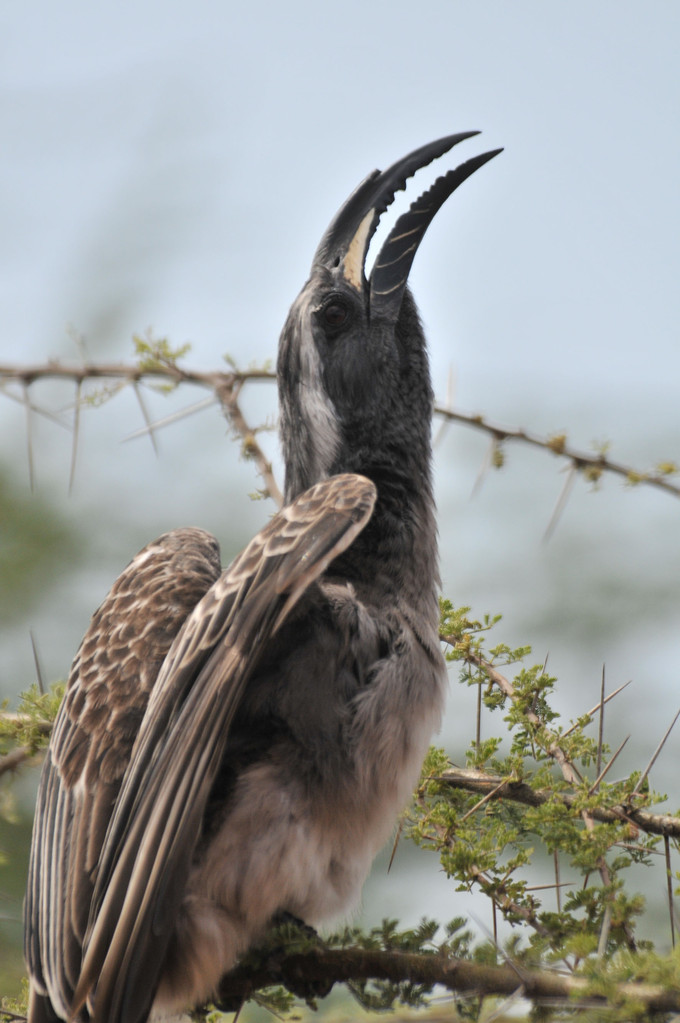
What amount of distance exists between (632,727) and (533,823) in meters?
5.89

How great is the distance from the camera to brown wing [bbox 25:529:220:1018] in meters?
2.49

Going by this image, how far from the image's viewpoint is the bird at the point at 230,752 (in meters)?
2.30

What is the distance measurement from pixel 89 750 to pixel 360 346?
5.19ft

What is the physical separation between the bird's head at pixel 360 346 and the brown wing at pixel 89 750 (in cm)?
60

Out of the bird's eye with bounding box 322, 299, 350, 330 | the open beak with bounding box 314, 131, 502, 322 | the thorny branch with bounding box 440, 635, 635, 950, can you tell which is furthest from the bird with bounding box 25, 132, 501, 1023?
the open beak with bounding box 314, 131, 502, 322

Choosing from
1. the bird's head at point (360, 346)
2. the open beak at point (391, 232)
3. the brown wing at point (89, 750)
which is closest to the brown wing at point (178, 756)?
the brown wing at point (89, 750)

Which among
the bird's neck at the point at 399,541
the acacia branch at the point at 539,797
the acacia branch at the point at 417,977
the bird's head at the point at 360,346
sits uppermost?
the bird's head at the point at 360,346

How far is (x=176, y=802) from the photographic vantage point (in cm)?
228

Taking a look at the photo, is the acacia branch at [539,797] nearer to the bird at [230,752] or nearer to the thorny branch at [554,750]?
the thorny branch at [554,750]

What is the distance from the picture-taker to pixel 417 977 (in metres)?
2.02

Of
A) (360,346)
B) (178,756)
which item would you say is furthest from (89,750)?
(360,346)

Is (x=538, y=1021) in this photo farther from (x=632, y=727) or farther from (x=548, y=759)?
(x=632, y=727)

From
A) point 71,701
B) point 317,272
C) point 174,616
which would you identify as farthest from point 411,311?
point 71,701

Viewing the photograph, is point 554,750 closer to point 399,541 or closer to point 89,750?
point 399,541
